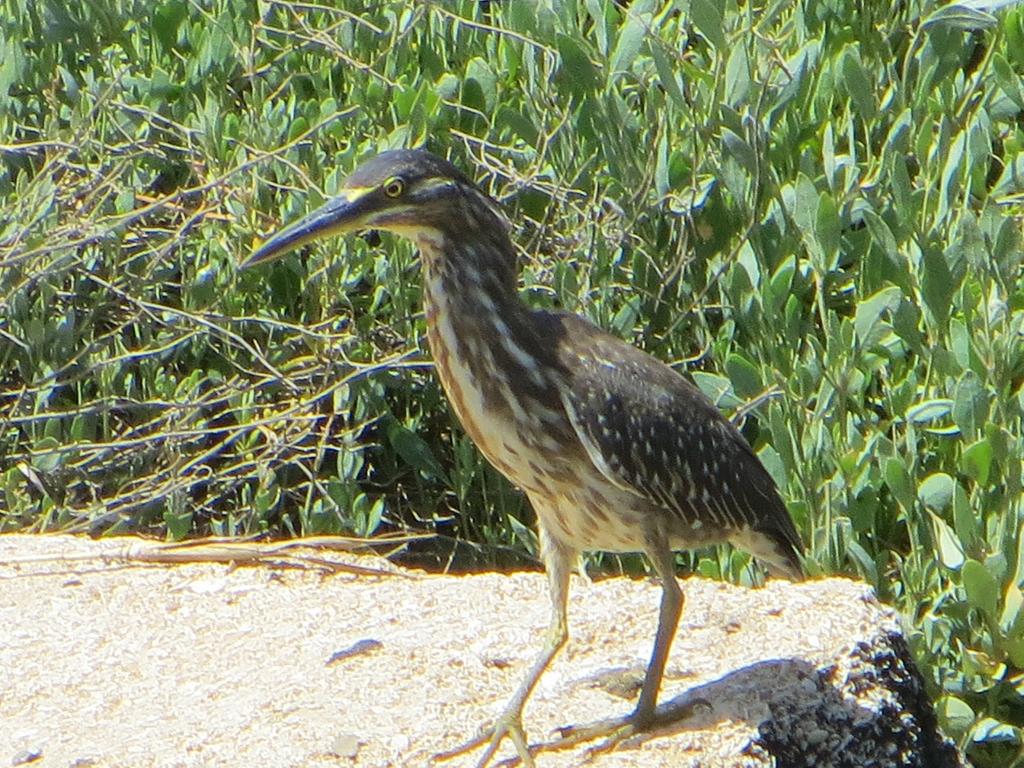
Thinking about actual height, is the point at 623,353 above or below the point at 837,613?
above

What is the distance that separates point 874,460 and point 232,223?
8.06 feet

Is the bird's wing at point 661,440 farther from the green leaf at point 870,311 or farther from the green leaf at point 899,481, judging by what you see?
the green leaf at point 870,311

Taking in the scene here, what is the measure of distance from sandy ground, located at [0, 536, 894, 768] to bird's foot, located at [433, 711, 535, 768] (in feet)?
0.11

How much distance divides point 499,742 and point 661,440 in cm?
91

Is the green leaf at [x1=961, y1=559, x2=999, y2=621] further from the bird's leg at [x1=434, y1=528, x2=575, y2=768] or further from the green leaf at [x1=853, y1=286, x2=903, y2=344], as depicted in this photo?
the bird's leg at [x1=434, y1=528, x2=575, y2=768]

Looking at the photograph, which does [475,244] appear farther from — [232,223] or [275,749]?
[232,223]

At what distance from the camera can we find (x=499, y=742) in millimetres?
4000

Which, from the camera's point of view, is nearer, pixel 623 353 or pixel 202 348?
pixel 623 353

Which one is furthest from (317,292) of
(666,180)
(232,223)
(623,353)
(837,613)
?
(837,613)

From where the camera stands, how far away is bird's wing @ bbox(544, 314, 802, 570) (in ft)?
14.0

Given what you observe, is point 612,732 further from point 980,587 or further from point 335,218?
point 335,218

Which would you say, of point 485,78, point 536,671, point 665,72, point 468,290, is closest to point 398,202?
point 468,290

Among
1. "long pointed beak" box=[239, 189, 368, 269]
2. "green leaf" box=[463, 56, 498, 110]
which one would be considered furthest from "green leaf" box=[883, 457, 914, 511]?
"green leaf" box=[463, 56, 498, 110]

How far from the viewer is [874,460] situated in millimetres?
5293
